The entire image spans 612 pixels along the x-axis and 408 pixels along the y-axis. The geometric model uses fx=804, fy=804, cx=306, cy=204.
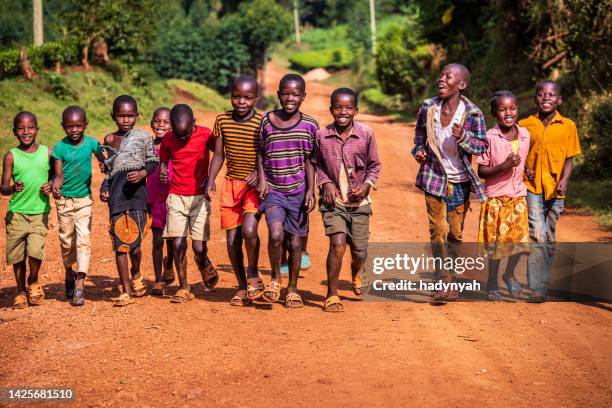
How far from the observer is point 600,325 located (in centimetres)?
625

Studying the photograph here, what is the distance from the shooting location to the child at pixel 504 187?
22.4 ft

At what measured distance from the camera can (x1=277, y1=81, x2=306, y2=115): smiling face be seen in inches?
257

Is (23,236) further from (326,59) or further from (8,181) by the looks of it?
(326,59)

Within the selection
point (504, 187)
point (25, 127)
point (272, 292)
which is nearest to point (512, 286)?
point (504, 187)

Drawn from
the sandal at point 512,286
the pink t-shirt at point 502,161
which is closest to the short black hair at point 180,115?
the pink t-shirt at point 502,161

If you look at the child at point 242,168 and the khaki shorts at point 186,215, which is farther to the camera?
the khaki shorts at point 186,215

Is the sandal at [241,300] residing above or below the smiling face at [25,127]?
below

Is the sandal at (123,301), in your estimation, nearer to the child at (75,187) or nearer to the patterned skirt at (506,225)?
the child at (75,187)

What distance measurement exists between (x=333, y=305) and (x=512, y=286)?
175 cm

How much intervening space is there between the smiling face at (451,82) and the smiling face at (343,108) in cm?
75

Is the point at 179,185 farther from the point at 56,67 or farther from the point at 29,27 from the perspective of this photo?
the point at 29,27

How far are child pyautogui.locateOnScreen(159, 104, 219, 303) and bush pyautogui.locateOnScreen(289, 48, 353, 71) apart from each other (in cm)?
5633

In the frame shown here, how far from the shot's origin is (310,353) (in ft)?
17.9

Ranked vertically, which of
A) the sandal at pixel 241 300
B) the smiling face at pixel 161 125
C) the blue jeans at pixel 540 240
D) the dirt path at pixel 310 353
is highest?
the smiling face at pixel 161 125
